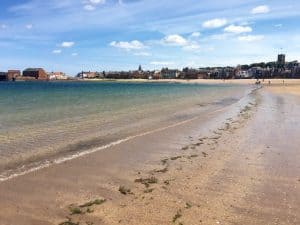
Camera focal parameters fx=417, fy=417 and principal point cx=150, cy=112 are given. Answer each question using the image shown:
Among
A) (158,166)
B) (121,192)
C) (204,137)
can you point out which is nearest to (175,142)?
(204,137)

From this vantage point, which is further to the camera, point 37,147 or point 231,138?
point 231,138

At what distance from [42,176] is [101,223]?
374cm

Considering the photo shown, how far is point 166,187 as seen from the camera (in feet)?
30.4

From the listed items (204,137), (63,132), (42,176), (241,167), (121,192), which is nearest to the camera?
(121,192)

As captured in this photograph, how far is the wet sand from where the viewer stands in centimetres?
739

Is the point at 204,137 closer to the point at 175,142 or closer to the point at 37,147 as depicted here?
the point at 175,142

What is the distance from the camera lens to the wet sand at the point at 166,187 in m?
7.39

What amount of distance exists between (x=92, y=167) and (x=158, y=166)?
1822mm

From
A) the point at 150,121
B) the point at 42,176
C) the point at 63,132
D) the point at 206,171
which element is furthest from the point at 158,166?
the point at 150,121

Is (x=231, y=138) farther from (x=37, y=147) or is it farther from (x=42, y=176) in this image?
(x=42, y=176)

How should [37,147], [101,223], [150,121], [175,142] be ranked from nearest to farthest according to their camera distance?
1. [101,223]
2. [37,147]
3. [175,142]
4. [150,121]

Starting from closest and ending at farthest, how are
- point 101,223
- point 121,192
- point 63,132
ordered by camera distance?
point 101,223 < point 121,192 < point 63,132

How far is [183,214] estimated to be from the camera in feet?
24.5

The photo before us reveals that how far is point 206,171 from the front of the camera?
1077 centimetres
